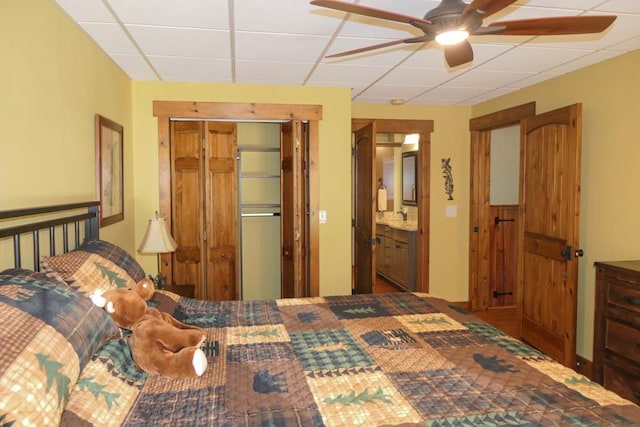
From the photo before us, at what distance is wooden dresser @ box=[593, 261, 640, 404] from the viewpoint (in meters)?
2.70

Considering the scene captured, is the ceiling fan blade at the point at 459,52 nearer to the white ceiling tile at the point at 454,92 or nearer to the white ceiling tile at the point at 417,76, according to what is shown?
the white ceiling tile at the point at 417,76

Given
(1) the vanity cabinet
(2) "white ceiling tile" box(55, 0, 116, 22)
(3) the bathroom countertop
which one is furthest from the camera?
(3) the bathroom countertop

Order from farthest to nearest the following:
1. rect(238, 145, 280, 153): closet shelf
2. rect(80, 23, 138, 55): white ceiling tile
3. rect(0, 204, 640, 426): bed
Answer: rect(238, 145, 280, 153): closet shelf → rect(80, 23, 138, 55): white ceiling tile → rect(0, 204, 640, 426): bed

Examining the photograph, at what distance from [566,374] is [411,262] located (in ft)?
12.9

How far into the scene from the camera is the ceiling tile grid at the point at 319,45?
2.36 metres

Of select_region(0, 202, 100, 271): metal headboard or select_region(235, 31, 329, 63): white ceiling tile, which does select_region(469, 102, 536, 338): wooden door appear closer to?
select_region(235, 31, 329, 63): white ceiling tile

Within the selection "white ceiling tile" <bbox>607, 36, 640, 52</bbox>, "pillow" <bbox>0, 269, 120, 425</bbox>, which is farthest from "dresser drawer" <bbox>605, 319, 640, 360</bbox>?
"pillow" <bbox>0, 269, 120, 425</bbox>

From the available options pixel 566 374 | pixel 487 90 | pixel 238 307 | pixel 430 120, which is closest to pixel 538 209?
pixel 487 90

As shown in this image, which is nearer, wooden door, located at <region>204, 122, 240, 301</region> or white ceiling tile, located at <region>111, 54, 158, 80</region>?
white ceiling tile, located at <region>111, 54, 158, 80</region>

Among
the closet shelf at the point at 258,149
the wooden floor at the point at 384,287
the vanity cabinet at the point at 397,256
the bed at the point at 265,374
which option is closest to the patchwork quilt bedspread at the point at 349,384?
the bed at the point at 265,374

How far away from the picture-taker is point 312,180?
4.18m

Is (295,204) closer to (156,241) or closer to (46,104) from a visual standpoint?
(156,241)

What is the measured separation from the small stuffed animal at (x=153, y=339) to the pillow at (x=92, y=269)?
0.13 metres

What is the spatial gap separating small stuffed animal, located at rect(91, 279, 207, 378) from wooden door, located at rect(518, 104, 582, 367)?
296 cm
